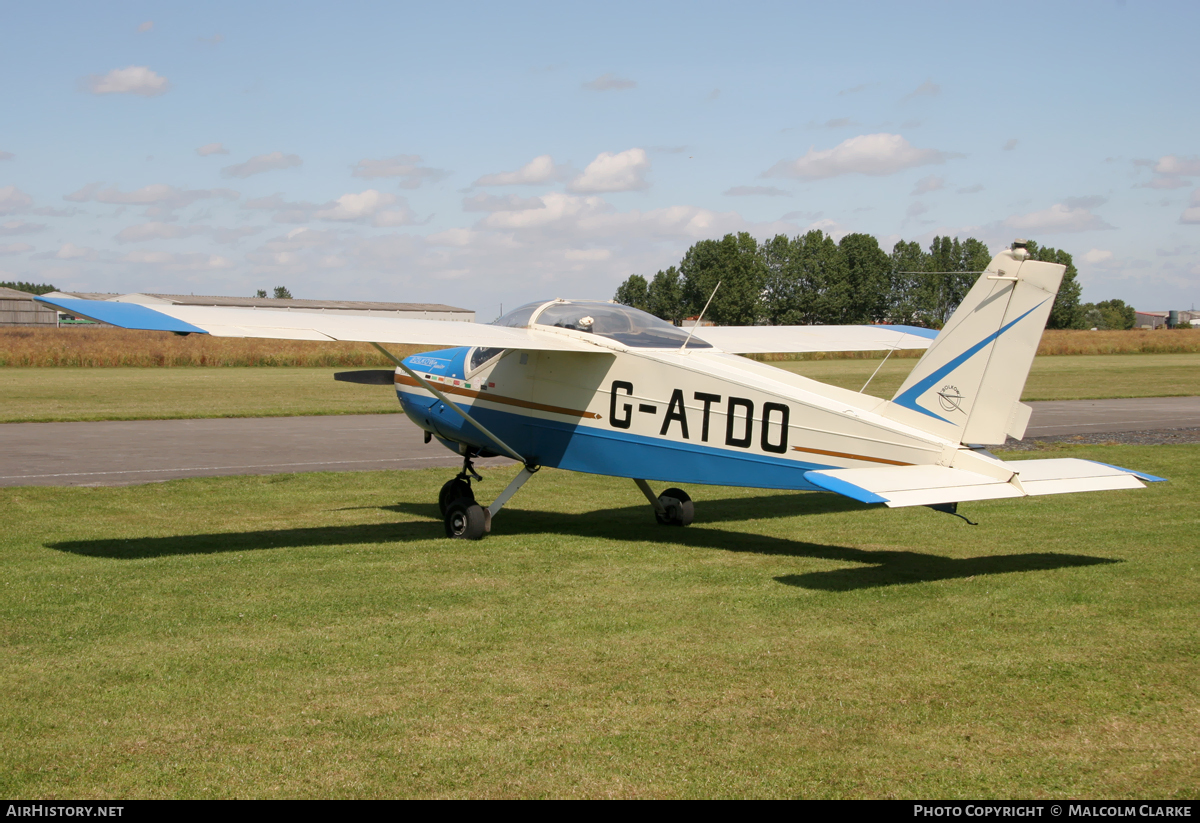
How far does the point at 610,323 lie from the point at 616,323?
0.20ft

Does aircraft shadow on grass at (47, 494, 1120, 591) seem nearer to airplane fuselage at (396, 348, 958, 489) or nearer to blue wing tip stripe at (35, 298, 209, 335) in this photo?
airplane fuselage at (396, 348, 958, 489)

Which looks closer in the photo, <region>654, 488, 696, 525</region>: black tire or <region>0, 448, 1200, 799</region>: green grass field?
<region>0, 448, 1200, 799</region>: green grass field

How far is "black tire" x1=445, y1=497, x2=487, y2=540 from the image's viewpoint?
10000mm

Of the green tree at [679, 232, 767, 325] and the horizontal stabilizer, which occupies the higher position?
the green tree at [679, 232, 767, 325]

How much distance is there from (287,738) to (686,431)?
5.36m

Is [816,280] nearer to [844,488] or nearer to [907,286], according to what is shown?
[907,286]

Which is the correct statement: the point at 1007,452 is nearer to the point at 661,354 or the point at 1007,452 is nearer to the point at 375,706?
the point at 661,354

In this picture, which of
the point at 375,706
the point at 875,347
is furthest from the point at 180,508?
the point at 875,347

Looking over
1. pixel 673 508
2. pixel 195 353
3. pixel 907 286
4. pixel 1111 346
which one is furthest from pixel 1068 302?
pixel 673 508

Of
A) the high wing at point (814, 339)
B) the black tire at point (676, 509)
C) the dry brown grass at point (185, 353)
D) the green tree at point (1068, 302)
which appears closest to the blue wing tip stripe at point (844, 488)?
the black tire at point (676, 509)

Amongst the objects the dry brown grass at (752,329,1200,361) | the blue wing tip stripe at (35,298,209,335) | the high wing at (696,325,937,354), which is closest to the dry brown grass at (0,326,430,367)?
the dry brown grass at (752,329,1200,361)

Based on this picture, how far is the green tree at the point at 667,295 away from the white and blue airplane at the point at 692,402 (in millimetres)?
95870

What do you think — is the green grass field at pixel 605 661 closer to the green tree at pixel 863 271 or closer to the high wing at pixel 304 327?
the high wing at pixel 304 327

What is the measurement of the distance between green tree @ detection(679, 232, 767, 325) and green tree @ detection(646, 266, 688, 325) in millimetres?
2201
